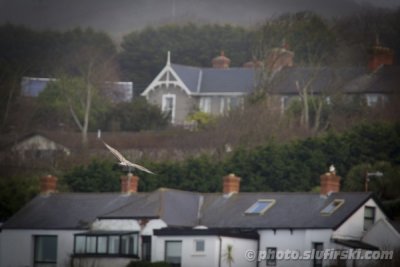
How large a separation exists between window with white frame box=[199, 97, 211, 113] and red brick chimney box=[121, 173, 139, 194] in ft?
51.7

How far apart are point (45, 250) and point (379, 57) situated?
54.3 ft

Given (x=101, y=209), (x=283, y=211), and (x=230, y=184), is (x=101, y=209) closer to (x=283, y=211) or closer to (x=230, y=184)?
(x=230, y=184)

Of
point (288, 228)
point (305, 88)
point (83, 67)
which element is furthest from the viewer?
point (83, 67)

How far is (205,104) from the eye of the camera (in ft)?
173

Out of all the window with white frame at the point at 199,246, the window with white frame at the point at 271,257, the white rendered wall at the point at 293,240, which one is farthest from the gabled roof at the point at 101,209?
the window with white frame at the point at 271,257

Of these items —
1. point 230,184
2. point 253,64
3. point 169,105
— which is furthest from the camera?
point 253,64

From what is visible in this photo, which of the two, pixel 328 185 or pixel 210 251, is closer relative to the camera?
pixel 210 251

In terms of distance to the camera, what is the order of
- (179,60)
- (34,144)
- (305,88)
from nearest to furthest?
(34,144) < (305,88) < (179,60)

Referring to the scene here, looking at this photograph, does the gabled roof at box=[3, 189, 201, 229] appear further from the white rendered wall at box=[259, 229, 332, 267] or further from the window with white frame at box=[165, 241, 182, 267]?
the white rendered wall at box=[259, 229, 332, 267]

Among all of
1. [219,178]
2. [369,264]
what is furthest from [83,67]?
[369,264]

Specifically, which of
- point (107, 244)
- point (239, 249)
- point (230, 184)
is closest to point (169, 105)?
point (230, 184)

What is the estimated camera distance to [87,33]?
163 ft

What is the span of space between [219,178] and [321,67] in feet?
38.0

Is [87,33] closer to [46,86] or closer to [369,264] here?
[46,86]
